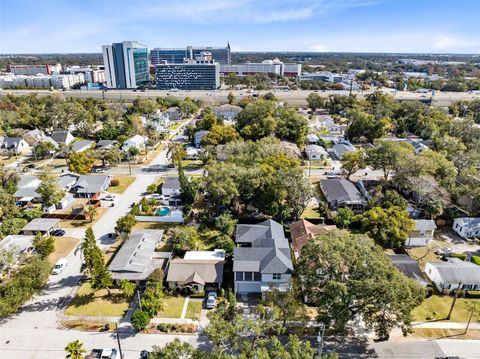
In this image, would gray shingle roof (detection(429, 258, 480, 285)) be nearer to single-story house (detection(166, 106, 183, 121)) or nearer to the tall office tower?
single-story house (detection(166, 106, 183, 121))

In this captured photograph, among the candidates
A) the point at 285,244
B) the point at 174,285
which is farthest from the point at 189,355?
the point at 285,244

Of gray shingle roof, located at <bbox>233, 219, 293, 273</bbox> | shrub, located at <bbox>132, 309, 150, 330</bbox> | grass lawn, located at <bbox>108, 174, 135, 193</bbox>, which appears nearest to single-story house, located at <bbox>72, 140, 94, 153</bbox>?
grass lawn, located at <bbox>108, 174, 135, 193</bbox>

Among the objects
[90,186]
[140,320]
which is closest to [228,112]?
[90,186]

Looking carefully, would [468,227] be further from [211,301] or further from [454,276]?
[211,301]

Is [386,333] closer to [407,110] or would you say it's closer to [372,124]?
[372,124]

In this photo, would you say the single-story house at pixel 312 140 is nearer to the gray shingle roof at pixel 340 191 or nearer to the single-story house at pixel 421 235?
the gray shingle roof at pixel 340 191

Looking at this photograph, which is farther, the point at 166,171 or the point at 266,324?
the point at 166,171
